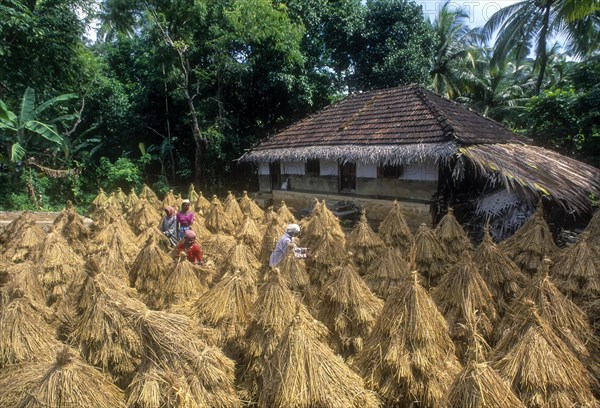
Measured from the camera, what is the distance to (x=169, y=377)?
10.7ft

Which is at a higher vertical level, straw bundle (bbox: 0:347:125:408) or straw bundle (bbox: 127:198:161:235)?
straw bundle (bbox: 127:198:161:235)

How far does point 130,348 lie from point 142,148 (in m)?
17.9

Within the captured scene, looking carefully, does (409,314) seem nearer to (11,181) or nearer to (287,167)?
(287,167)

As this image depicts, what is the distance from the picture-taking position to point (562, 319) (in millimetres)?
4562

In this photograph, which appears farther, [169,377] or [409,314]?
[409,314]

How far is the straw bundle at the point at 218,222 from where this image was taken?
1062 centimetres

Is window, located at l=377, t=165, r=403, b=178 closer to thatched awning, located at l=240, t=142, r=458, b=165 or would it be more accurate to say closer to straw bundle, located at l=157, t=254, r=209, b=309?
thatched awning, located at l=240, t=142, r=458, b=165

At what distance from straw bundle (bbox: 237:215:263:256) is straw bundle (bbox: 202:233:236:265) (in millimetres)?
277

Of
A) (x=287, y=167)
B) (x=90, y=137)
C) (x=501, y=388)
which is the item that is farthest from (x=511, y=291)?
(x=90, y=137)

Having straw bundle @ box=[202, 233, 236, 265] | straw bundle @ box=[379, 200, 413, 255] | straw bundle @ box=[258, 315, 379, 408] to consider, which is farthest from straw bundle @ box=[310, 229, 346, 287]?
straw bundle @ box=[258, 315, 379, 408]

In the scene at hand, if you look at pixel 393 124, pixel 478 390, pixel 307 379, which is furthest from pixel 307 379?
pixel 393 124

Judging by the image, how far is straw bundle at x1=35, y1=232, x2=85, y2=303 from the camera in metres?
6.67

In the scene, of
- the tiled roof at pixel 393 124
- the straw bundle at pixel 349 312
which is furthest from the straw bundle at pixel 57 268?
the tiled roof at pixel 393 124

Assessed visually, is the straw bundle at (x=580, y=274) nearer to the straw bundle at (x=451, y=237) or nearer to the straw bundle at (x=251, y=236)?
the straw bundle at (x=451, y=237)
